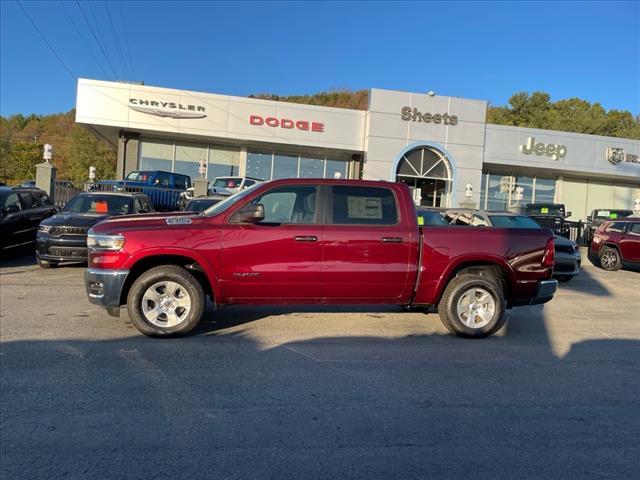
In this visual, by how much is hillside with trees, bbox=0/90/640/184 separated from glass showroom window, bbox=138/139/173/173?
16653mm

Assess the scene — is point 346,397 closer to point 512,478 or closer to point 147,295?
point 512,478

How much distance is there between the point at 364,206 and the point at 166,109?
74.3ft

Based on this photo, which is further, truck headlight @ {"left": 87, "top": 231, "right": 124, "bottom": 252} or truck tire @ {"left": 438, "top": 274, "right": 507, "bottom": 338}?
truck tire @ {"left": 438, "top": 274, "right": 507, "bottom": 338}

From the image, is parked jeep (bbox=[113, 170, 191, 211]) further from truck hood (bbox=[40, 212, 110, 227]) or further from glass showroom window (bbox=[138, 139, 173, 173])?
truck hood (bbox=[40, 212, 110, 227])

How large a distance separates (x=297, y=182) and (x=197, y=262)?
1575 mm

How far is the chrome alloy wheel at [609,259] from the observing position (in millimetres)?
15594

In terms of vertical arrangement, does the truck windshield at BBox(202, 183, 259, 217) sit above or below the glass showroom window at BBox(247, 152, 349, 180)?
below

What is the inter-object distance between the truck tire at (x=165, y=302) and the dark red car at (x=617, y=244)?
13795 mm

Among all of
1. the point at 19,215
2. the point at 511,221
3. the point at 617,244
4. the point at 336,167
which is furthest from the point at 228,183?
the point at 617,244

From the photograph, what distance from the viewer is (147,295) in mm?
6059

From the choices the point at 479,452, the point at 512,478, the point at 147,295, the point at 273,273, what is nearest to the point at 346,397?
the point at 479,452

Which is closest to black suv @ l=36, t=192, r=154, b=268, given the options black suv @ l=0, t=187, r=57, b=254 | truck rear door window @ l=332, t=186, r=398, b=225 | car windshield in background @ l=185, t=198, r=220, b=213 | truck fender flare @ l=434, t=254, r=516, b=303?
black suv @ l=0, t=187, r=57, b=254

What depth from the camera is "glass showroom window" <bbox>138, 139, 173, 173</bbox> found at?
92.9ft

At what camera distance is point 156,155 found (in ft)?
93.4
